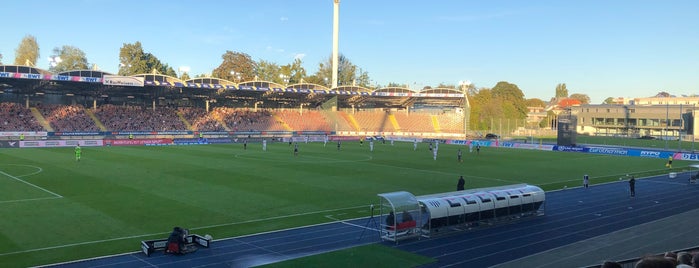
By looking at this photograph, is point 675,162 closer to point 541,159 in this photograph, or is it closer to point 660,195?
point 541,159

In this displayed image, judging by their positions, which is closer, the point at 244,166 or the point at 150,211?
the point at 150,211

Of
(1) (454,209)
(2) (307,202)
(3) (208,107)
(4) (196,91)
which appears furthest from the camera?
(3) (208,107)

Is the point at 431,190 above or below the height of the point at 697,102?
below

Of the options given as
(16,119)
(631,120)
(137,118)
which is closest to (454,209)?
(16,119)

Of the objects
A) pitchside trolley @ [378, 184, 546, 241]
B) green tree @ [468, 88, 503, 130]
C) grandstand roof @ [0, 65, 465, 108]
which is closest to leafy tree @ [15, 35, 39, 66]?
grandstand roof @ [0, 65, 465, 108]

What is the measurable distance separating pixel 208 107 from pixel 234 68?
43.4 m

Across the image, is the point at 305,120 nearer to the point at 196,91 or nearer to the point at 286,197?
the point at 196,91

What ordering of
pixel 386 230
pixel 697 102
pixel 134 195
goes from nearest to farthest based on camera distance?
pixel 386 230 → pixel 134 195 → pixel 697 102

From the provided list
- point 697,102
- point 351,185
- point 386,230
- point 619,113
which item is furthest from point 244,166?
point 697,102

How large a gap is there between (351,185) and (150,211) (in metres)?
12.2

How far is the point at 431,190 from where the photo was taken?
2911 centimetres

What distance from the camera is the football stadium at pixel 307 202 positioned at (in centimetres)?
1574

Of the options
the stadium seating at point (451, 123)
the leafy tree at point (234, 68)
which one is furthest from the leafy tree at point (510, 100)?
the leafy tree at point (234, 68)

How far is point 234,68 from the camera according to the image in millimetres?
126000
